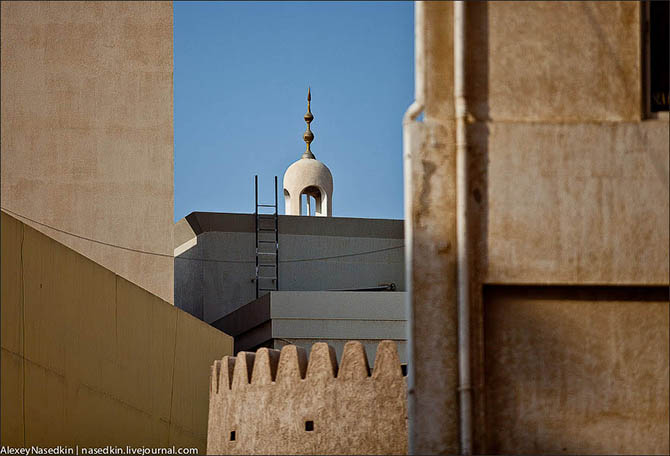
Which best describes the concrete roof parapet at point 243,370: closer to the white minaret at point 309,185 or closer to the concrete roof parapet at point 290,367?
the concrete roof parapet at point 290,367

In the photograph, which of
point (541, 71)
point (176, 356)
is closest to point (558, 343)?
point (541, 71)

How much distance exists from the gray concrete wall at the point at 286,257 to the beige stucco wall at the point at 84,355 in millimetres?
10022

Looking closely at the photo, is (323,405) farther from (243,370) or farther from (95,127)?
(95,127)

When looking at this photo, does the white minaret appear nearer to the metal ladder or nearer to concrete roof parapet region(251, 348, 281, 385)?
the metal ladder

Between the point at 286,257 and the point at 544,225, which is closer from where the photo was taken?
the point at 544,225

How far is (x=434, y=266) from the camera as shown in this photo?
11016mm

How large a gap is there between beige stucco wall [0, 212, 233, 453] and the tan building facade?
5.98 meters

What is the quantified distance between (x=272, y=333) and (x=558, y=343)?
17.8m

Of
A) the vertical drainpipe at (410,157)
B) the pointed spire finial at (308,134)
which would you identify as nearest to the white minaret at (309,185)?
the pointed spire finial at (308,134)

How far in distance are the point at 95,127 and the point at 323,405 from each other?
15.1 meters

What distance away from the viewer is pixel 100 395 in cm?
1800

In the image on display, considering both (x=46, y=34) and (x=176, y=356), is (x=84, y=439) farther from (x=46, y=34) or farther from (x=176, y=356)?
(x=46, y=34)

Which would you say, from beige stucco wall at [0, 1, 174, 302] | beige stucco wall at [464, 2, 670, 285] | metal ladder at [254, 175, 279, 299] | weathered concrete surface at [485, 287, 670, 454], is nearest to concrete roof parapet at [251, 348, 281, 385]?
weathered concrete surface at [485, 287, 670, 454]

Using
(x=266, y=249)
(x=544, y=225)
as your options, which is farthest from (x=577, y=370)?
(x=266, y=249)
